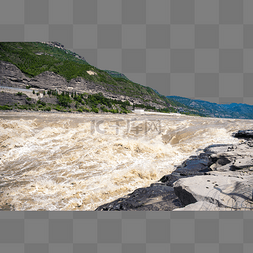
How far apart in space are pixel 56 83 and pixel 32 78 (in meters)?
9.67

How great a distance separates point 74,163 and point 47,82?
204 feet

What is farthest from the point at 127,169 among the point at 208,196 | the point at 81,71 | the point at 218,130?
the point at 81,71

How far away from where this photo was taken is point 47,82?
2469 inches

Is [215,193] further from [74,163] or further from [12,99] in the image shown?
[12,99]

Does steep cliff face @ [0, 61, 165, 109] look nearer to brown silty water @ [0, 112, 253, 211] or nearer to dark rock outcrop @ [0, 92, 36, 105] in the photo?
dark rock outcrop @ [0, 92, 36, 105]

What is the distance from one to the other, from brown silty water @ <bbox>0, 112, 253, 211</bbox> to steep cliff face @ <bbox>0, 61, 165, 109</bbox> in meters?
40.3

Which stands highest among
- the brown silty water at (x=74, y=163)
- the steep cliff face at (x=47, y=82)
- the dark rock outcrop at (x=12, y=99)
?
the steep cliff face at (x=47, y=82)

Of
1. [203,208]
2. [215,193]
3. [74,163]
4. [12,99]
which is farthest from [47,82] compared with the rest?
[203,208]

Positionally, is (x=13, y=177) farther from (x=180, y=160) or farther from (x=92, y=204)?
(x=180, y=160)

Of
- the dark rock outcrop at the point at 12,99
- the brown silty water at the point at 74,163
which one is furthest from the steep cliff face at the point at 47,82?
the brown silty water at the point at 74,163

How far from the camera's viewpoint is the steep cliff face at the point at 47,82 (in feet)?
159

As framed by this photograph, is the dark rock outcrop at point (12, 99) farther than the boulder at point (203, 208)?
Yes

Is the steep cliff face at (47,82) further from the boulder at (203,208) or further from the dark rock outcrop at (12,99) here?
the boulder at (203,208)

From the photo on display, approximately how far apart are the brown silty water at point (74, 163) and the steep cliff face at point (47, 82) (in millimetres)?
40331
